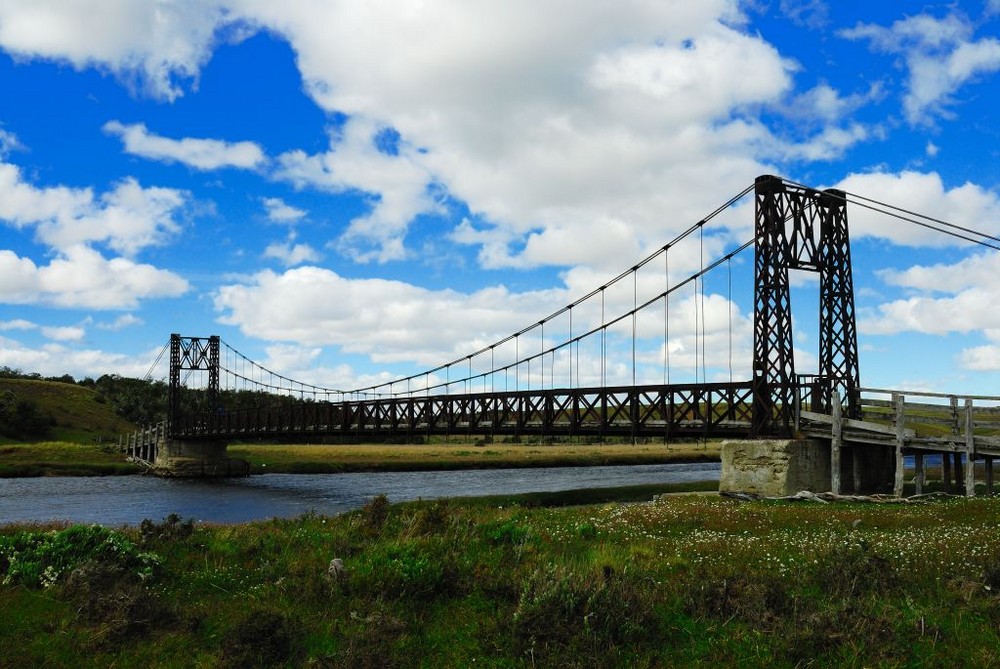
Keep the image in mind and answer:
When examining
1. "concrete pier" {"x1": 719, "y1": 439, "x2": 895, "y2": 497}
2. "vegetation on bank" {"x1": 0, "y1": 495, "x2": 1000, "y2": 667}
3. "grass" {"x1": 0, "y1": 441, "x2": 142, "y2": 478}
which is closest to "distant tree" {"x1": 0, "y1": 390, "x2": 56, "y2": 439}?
"grass" {"x1": 0, "y1": 441, "x2": 142, "y2": 478}

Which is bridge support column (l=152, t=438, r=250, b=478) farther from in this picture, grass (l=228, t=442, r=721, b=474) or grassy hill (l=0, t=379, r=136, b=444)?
grassy hill (l=0, t=379, r=136, b=444)

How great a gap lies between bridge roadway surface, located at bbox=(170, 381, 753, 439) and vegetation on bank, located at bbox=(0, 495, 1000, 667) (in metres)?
17.8

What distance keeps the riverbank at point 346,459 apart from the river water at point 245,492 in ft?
9.28

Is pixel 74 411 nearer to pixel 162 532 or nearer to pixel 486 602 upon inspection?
pixel 162 532

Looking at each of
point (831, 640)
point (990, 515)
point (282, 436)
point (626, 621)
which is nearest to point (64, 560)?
point (626, 621)

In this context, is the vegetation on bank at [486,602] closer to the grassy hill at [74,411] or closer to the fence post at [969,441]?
the fence post at [969,441]

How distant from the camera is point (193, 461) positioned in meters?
70.3

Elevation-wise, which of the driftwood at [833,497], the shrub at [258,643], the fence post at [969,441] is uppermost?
the fence post at [969,441]

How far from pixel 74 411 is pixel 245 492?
214ft

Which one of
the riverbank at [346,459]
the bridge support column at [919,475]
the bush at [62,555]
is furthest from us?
the riverbank at [346,459]

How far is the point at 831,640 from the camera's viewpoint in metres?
7.81

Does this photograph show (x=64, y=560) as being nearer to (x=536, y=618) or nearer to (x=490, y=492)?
(x=536, y=618)

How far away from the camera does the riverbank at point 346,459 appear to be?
62.4 m

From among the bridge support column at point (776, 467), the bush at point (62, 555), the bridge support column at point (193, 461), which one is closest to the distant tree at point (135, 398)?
the bridge support column at point (193, 461)
